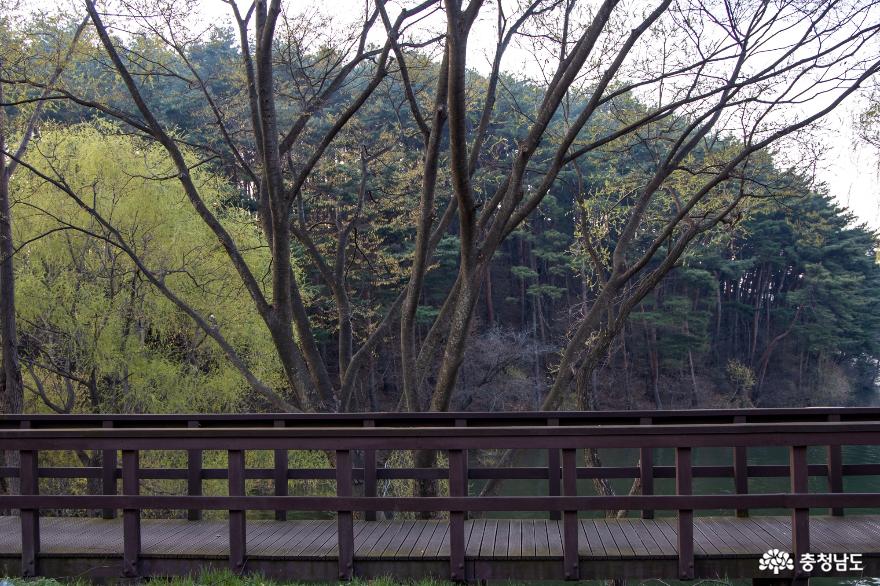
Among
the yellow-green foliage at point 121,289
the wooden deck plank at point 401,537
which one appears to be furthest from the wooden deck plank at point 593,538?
the yellow-green foliage at point 121,289

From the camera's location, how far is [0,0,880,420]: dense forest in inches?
412

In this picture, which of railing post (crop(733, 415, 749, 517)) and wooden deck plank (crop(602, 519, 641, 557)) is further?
railing post (crop(733, 415, 749, 517))

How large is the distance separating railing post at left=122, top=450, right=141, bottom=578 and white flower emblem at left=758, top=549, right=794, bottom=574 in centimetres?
411

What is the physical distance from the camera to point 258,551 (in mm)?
5590

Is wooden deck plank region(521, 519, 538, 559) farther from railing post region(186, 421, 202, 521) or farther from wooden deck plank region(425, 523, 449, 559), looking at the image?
railing post region(186, 421, 202, 521)

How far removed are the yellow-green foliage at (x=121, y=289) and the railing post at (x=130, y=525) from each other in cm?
1213

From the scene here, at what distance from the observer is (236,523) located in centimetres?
543

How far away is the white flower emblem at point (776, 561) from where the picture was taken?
5242 mm

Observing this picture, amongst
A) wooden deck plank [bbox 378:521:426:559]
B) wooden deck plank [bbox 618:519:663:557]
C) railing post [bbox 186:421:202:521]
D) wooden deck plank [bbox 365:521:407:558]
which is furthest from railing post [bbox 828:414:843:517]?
Result: railing post [bbox 186:421:202:521]

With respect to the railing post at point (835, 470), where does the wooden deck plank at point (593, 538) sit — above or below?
below

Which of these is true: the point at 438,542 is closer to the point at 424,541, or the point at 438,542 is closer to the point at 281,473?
the point at 424,541

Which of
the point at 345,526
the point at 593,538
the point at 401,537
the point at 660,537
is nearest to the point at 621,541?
the point at 593,538

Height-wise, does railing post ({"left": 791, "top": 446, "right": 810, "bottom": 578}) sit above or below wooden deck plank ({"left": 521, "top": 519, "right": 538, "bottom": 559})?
above

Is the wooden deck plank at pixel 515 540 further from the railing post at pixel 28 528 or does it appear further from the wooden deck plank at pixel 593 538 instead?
the railing post at pixel 28 528
